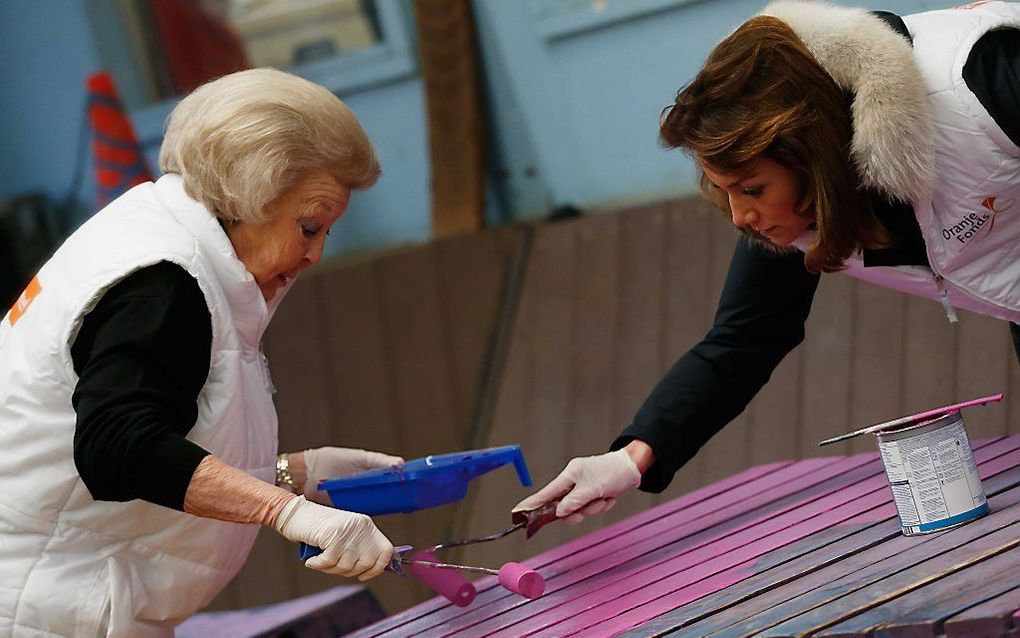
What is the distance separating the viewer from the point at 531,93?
146 inches

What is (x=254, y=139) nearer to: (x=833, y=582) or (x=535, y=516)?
(x=535, y=516)

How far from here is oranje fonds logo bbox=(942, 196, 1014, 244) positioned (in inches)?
70.1

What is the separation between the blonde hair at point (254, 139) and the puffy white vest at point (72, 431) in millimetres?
49

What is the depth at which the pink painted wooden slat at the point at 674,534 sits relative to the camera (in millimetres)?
1938

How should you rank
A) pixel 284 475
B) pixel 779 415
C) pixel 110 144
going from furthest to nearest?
pixel 110 144, pixel 779 415, pixel 284 475

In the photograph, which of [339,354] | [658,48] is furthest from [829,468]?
[339,354]

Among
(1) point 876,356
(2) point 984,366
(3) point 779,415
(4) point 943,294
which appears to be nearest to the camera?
(4) point 943,294

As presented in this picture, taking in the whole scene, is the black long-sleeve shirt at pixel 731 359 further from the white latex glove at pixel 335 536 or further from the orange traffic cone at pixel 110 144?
the orange traffic cone at pixel 110 144

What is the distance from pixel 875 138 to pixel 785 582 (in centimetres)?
59

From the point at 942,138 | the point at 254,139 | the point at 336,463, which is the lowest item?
the point at 336,463

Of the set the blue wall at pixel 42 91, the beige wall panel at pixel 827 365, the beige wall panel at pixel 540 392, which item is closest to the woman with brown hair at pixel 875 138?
the beige wall panel at pixel 827 365

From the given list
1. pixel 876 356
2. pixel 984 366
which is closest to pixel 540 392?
pixel 876 356

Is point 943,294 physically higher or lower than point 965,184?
lower

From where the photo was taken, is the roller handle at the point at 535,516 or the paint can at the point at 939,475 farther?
the roller handle at the point at 535,516
